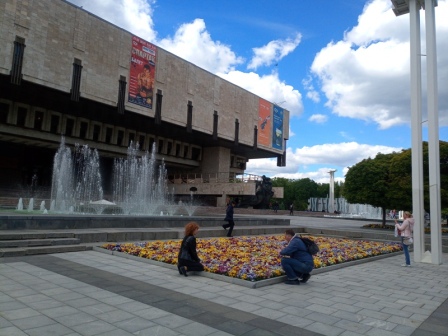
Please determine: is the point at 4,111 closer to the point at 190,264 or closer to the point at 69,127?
the point at 69,127

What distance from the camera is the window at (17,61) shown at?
28578 mm

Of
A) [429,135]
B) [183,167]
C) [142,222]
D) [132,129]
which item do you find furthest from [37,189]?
[429,135]

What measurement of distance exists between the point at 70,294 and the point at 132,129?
41079mm

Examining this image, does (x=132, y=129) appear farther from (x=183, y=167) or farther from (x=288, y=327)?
(x=288, y=327)

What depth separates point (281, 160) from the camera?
201 ft

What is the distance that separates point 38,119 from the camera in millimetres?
37281

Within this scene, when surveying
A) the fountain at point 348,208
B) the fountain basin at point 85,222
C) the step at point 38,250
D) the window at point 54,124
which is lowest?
the step at point 38,250

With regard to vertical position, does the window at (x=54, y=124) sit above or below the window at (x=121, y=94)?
below

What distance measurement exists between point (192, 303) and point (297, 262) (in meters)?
2.57

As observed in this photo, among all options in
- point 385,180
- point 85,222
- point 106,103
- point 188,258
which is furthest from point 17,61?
point 385,180

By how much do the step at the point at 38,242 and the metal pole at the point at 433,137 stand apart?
10.4 metres

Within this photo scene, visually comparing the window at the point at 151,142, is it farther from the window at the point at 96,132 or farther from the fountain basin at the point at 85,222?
the fountain basin at the point at 85,222

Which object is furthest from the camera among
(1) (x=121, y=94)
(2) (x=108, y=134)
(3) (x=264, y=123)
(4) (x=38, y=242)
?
(3) (x=264, y=123)

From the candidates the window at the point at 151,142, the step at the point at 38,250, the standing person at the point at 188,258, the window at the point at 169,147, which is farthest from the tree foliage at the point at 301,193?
the standing person at the point at 188,258
